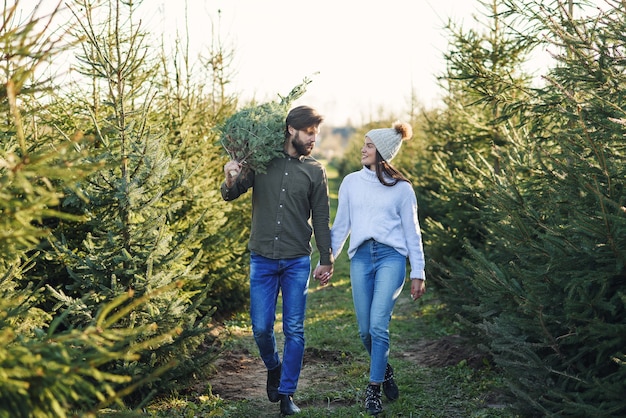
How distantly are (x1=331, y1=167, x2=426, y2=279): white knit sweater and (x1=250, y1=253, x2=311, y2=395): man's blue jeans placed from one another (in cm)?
51

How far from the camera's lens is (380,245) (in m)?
5.07

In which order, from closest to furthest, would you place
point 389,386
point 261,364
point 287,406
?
point 287,406, point 389,386, point 261,364

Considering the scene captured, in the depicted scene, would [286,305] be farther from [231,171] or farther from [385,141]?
[385,141]

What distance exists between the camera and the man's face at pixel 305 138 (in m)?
5.01

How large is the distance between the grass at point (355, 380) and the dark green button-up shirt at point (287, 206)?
1332mm

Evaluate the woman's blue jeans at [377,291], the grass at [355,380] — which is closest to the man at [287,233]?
the woman's blue jeans at [377,291]

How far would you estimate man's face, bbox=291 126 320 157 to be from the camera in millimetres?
5008

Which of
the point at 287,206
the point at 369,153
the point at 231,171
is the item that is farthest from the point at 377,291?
the point at 231,171

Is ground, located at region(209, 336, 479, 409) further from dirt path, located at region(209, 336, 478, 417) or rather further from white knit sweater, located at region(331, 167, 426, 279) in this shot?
white knit sweater, located at region(331, 167, 426, 279)

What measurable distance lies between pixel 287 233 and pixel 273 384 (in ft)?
4.32

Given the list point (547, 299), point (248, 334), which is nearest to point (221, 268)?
point (248, 334)

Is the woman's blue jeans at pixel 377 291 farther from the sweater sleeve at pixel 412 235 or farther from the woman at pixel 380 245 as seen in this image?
the sweater sleeve at pixel 412 235

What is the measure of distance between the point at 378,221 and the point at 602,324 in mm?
2021

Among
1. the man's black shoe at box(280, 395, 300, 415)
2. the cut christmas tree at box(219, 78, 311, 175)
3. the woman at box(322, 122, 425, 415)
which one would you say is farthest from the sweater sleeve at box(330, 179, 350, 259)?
the man's black shoe at box(280, 395, 300, 415)
